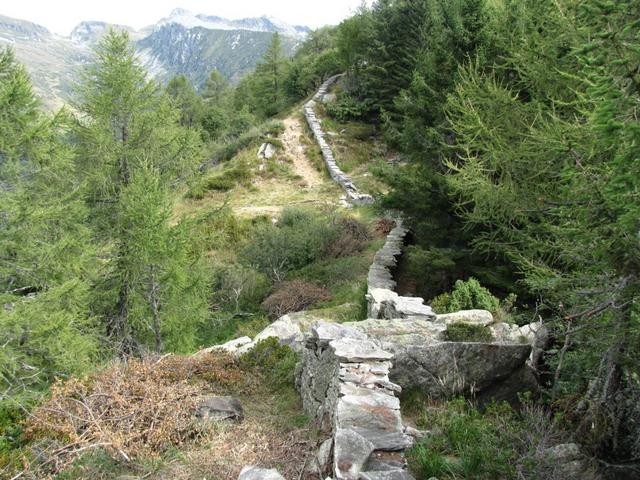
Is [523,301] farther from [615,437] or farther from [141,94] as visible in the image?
[141,94]

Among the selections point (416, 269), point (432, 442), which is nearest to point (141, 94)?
point (416, 269)

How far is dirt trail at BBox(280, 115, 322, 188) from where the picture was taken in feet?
83.1

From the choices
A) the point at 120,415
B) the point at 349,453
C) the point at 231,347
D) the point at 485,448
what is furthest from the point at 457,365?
the point at 231,347

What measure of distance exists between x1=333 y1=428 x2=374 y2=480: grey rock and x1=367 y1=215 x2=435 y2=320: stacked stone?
3.90 metres

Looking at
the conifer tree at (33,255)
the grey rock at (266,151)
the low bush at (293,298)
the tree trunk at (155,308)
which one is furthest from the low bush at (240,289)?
the grey rock at (266,151)

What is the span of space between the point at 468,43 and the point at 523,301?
21.0 ft

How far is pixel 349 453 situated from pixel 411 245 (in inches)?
355

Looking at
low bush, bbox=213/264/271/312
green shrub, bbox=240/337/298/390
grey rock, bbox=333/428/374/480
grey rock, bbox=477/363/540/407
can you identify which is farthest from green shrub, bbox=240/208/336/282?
grey rock, bbox=333/428/374/480

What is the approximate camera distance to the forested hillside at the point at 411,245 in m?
4.56

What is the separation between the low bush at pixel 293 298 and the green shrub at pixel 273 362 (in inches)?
192

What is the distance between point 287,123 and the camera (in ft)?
97.9

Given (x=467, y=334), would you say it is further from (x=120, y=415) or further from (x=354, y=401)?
(x=120, y=415)

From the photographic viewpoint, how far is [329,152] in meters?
26.5

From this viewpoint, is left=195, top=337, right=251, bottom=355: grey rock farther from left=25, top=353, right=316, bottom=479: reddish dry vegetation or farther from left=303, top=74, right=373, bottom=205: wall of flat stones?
left=303, top=74, right=373, bottom=205: wall of flat stones
